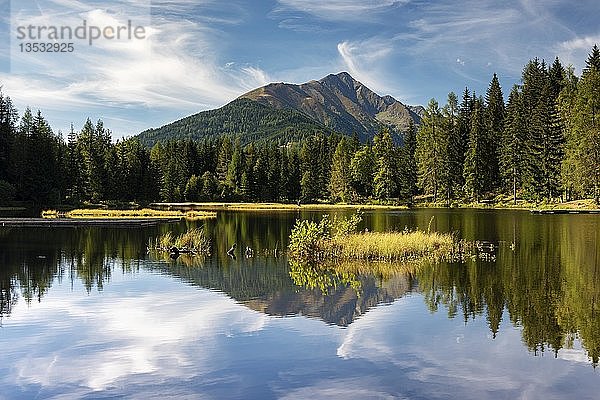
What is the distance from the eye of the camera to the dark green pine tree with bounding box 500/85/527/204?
99.2 meters

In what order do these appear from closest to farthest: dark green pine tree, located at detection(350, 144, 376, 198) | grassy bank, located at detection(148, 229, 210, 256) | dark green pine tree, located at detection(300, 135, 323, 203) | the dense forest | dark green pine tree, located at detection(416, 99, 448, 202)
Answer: grassy bank, located at detection(148, 229, 210, 256) < the dense forest < dark green pine tree, located at detection(416, 99, 448, 202) < dark green pine tree, located at detection(350, 144, 376, 198) < dark green pine tree, located at detection(300, 135, 323, 203)

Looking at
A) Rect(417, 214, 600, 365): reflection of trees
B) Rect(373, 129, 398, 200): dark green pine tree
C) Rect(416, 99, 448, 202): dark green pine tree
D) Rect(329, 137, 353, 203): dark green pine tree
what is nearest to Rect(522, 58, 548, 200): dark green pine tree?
Rect(416, 99, 448, 202): dark green pine tree

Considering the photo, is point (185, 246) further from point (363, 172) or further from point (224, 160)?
point (224, 160)

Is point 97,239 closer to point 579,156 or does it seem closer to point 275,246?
point 275,246

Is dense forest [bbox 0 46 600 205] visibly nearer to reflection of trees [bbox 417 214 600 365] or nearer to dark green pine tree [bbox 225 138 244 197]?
dark green pine tree [bbox 225 138 244 197]

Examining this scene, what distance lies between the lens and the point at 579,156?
263ft

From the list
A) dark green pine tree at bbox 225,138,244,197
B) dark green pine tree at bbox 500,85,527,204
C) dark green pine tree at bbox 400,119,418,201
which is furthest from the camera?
dark green pine tree at bbox 225,138,244,197

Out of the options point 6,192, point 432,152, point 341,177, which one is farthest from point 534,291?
point 341,177

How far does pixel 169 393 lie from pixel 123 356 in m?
3.42

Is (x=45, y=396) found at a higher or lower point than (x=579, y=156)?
lower

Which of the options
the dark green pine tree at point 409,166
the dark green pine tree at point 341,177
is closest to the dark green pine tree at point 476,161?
the dark green pine tree at point 409,166

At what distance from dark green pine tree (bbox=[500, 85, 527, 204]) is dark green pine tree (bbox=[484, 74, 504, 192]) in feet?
9.39

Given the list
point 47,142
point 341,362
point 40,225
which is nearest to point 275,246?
point 341,362

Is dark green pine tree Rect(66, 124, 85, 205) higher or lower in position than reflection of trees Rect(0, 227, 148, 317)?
higher
